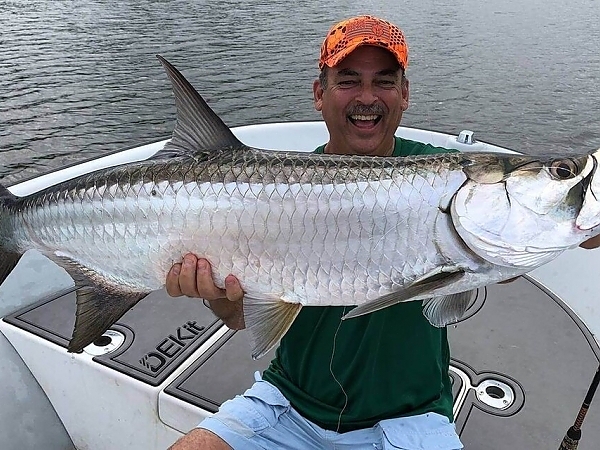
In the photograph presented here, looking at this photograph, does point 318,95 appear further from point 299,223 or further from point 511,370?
point 511,370

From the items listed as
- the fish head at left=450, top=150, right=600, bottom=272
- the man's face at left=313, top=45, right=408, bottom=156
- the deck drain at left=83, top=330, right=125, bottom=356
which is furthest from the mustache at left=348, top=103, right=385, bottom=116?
the deck drain at left=83, top=330, right=125, bottom=356

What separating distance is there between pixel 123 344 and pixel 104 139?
8647mm

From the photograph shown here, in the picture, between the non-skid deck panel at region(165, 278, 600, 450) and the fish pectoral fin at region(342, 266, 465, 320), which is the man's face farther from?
the non-skid deck panel at region(165, 278, 600, 450)

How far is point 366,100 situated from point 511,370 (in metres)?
1.65

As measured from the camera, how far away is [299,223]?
6.35 ft

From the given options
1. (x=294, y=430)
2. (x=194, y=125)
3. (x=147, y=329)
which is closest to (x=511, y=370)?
(x=294, y=430)

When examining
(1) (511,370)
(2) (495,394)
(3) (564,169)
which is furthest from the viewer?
(1) (511,370)

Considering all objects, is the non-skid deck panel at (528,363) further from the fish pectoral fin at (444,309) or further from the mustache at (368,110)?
the mustache at (368,110)

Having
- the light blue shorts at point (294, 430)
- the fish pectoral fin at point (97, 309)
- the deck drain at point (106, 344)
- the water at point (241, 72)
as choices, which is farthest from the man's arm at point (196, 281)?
the water at point (241, 72)

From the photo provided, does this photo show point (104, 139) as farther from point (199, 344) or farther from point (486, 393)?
point (486, 393)

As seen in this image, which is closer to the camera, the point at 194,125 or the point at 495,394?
the point at 194,125

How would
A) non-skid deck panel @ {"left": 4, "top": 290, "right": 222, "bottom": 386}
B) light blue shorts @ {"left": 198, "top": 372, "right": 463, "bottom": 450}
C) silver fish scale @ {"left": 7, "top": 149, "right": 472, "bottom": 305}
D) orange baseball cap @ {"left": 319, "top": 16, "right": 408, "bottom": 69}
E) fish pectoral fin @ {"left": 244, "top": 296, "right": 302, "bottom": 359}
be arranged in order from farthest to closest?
non-skid deck panel @ {"left": 4, "top": 290, "right": 222, "bottom": 386} < orange baseball cap @ {"left": 319, "top": 16, "right": 408, "bottom": 69} < light blue shorts @ {"left": 198, "top": 372, "right": 463, "bottom": 450} < fish pectoral fin @ {"left": 244, "top": 296, "right": 302, "bottom": 359} < silver fish scale @ {"left": 7, "top": 149, "right": 472, "bottom": 305}

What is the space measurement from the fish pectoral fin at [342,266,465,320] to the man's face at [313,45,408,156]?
927 mm

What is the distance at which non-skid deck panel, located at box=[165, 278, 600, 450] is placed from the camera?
269cm
